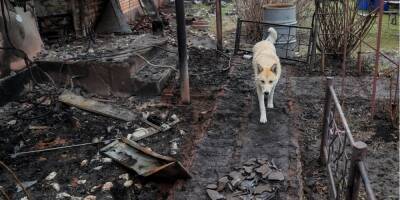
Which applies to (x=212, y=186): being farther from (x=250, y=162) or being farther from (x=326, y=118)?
(x=326, y=118)

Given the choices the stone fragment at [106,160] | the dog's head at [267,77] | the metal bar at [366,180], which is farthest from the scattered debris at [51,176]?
the metal bar at [366,180]

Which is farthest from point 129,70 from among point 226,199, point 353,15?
point 353,15

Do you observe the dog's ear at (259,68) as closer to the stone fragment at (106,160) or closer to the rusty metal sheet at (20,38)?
the stone fragment at (106,160)

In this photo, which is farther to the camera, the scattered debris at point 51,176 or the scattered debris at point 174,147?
the scattered debris at point 174,147

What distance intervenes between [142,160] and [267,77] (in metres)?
1.99

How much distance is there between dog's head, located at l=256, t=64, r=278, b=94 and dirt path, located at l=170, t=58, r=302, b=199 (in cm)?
43

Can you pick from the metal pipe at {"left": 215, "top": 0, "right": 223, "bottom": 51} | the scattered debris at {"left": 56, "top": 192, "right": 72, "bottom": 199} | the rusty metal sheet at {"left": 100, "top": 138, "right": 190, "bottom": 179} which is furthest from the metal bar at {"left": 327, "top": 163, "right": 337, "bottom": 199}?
the metal pipe at {"left": 215, "top": 0, "right": 223, "bottom": 51}

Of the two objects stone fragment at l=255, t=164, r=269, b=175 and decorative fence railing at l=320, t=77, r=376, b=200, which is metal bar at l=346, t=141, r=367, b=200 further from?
stone fragment at l=255, t=164, r=269, b=175

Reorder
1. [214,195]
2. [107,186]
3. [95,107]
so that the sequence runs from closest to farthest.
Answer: [214,195], [107,186], [95,107]

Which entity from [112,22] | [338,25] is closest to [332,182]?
[338,25]

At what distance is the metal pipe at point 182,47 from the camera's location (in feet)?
18.7

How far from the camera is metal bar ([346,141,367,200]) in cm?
245

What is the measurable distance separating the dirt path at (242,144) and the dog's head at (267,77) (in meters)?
0.43

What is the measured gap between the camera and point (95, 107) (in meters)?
6.01
